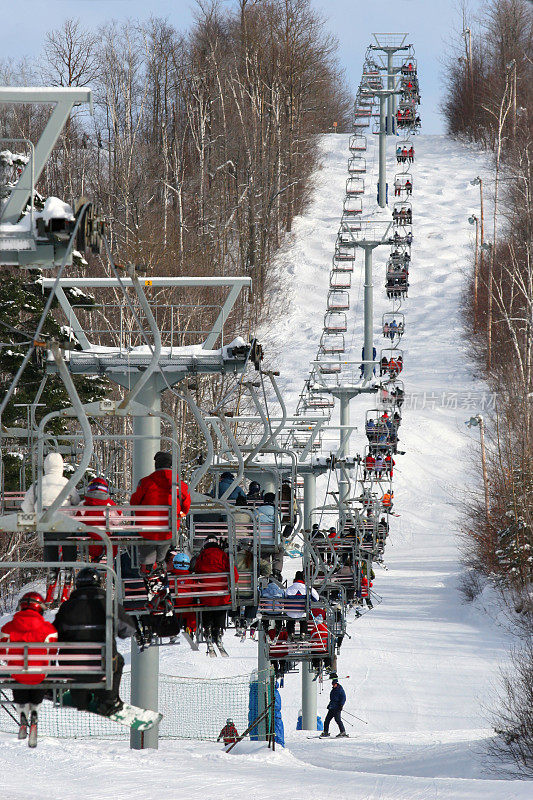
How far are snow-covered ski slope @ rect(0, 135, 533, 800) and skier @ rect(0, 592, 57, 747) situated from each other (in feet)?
19.1

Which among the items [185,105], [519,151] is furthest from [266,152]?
[519,151]

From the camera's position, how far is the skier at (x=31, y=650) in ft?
22.5

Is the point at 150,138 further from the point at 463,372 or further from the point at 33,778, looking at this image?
the point at 33,778

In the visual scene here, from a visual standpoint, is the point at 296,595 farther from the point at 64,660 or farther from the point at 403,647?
the point at 403,647

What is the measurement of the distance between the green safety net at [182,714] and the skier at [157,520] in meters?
9.85

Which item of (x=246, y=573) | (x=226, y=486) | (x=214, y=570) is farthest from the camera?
(x=226, y=486)

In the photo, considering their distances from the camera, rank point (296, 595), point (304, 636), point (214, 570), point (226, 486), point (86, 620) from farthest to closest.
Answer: point (226, 486)
point (304, 636)
point (296, 595)
point (214, 570)
point (86, 620)

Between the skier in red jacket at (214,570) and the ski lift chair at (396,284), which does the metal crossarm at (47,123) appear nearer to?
the skier in red jacket at (214,570)

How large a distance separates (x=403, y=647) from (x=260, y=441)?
1458 centimetres

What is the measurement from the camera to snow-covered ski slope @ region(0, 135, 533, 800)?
1396 centimetres

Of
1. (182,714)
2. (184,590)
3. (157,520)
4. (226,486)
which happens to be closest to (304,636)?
(226,486)

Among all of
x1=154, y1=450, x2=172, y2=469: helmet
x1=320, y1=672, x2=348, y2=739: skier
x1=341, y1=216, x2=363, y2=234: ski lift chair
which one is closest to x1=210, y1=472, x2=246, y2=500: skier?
x1=154, y1=450, x2=172, y2=469: helmet

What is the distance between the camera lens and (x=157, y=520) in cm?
854

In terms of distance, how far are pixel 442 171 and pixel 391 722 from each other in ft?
149
